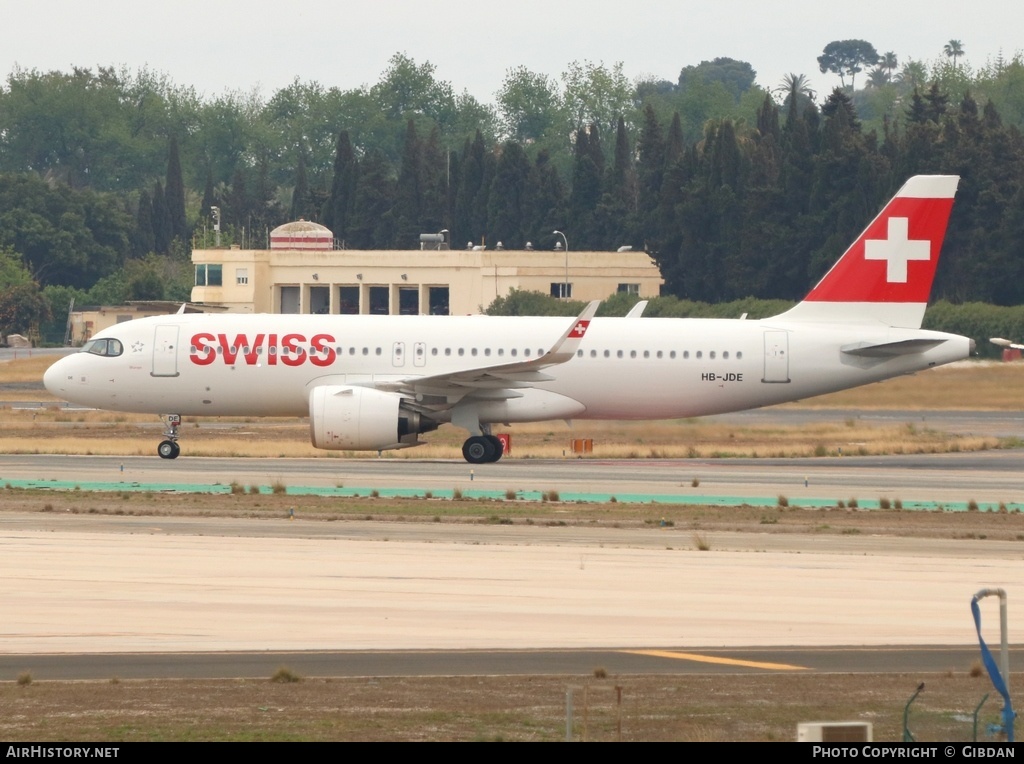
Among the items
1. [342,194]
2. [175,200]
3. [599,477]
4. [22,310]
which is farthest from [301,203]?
[599,477]

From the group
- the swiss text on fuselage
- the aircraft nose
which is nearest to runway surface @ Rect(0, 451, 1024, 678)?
the swiss text on fuselage

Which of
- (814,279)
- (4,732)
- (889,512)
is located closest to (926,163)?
(814,279)

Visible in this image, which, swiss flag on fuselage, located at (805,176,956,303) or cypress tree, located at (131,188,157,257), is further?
cypress tree, located at (131,188,157,257)

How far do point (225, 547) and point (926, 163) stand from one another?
75084 mm

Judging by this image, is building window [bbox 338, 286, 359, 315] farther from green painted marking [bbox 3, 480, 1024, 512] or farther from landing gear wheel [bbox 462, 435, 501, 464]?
green painted marking [bbox 3, 480, 1024, 512]

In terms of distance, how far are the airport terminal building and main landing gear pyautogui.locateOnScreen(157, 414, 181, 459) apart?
2516 inches

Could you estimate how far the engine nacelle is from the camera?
39.2m

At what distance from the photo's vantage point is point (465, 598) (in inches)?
855

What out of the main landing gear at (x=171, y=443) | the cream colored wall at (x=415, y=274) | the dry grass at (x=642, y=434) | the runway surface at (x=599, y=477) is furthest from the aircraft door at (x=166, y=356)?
the cream colored wall at (x=415, y=274)

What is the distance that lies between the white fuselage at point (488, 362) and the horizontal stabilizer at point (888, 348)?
13cm

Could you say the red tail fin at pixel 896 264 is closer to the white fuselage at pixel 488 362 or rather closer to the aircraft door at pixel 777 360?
the white fuselage at pixel 488 362

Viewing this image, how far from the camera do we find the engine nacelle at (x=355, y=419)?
39.2 metres

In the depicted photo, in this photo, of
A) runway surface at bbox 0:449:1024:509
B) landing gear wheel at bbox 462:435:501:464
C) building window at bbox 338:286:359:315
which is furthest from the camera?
building window at bbox 338:286:359:315

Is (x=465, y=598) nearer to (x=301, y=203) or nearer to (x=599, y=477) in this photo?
(x=599, y=477)
